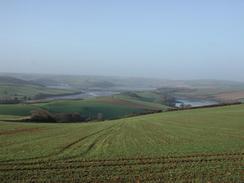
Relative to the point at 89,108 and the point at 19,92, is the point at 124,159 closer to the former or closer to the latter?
the point at 89,108

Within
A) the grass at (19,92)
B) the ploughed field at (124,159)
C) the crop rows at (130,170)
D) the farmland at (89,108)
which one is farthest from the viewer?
the grass at (19,92)

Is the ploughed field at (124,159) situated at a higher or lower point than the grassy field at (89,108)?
higher

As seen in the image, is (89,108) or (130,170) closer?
(130,170)

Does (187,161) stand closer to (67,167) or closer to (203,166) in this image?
(203,166)

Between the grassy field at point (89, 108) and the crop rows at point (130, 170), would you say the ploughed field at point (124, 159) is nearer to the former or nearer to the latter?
the crop rows at point (130, 170)

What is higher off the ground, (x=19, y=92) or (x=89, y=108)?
(x=19, y=92)

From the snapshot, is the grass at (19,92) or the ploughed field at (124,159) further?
the grass at (19,92)

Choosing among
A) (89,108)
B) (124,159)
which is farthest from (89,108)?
(124,159)

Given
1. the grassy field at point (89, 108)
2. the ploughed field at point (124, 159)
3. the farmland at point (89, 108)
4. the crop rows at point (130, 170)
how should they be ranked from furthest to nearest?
the farmland at point (89, 108), the grassy field at point (89, 108), the ploughed field at point (124, 159), the crop rows at point (130, 170)

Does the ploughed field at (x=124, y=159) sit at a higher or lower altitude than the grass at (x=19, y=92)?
higher

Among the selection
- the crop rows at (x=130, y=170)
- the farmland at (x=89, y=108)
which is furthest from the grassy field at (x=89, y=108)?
the crop rows at (x=130, y=170)

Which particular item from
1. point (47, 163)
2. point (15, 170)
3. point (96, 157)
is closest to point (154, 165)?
point (96, 157)

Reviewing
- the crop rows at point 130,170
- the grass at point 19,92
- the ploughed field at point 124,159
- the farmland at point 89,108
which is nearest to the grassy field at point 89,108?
the farmland at point 89,108
